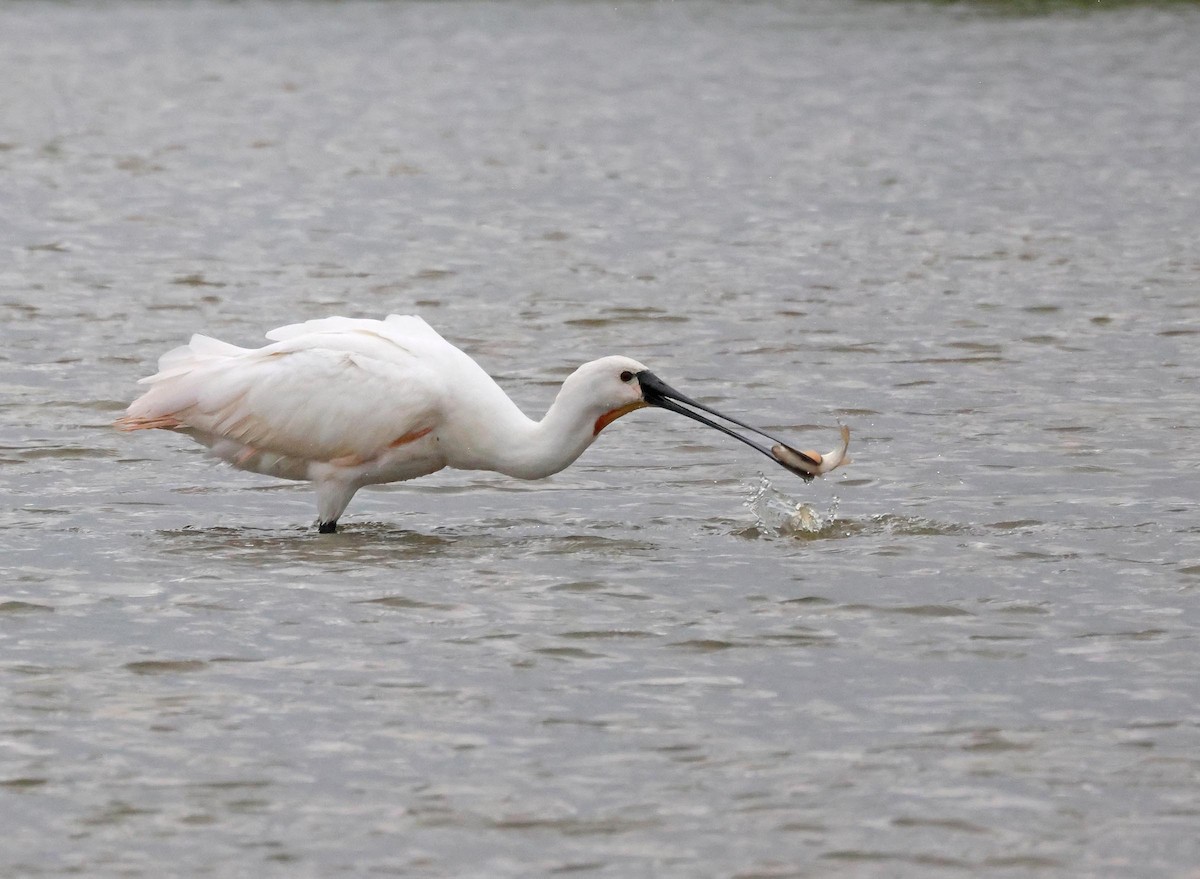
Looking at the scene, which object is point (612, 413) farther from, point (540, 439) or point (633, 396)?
point (540, 439)

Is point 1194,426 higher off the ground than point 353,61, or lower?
lower

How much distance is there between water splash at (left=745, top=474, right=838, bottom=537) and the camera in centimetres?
1081

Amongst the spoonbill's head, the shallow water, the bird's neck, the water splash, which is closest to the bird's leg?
the shallow water

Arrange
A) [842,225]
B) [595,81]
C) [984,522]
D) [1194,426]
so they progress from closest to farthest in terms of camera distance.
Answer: [984,522] → [1194,426] → [842,225] → [595,81]

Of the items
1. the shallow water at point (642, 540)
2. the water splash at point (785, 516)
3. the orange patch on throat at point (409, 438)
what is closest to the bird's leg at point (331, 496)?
the shallow water at point (642, 540)

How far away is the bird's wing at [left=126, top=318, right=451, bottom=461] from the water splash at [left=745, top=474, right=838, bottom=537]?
5.19ft

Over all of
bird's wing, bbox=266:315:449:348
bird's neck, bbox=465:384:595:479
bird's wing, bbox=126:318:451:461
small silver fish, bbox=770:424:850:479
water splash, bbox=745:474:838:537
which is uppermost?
bird's wing, bbox=266:315:449:348

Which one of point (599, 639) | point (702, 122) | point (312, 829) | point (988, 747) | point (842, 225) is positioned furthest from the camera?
point (702, 122)

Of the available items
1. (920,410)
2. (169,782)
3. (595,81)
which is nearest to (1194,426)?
(920,410)

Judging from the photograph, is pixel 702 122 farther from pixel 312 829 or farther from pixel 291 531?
pixel 312 829

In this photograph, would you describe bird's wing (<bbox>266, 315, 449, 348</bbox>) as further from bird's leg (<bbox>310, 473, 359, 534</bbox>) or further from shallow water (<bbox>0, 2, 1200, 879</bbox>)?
shallow water (<bbox>0, 2, 1200, 879</bbox>)

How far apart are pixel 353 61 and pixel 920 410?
24.8 m

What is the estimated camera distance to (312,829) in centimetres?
689

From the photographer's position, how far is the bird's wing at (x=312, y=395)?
412 inches
